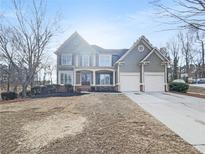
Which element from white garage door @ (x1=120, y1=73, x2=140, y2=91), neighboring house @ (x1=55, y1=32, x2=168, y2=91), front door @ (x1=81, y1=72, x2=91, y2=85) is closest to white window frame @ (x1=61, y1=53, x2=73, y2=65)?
neighboring house @ (x1=55, y1=32, x2=168, y2=91)

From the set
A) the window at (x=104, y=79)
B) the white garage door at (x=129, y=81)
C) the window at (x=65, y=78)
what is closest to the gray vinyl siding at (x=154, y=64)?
the white garage door at (x=129, y=81)

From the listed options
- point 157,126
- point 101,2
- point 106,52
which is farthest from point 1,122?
point 106,52

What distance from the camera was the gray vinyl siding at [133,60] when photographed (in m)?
32.3

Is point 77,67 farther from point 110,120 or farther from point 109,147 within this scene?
point 109,147

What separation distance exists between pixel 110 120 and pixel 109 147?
3.77 metres

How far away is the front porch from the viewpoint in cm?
3406

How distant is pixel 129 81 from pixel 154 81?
10.1ft

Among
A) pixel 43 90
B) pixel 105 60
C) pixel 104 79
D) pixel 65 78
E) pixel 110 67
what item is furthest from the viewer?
pixel 105 60

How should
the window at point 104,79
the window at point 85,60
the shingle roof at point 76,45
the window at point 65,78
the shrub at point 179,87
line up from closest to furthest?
the shrub at point 179,87 < the window at point 65,78 < the shingle roof at point 76,45 < the window at point 85,60 < the window at point 104,79

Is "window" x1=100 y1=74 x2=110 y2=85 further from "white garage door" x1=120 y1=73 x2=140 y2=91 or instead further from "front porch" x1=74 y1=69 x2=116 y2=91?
"white garage door" x1=120 y1=73 x2=140 y2=91

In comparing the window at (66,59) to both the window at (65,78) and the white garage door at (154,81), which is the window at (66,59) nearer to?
the window at (65,78)

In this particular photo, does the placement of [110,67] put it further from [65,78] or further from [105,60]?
[65,78]

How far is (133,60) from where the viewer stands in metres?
32.7

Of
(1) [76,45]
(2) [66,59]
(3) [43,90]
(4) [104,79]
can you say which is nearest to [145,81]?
(4) [104,79]
